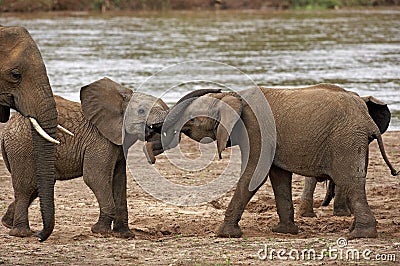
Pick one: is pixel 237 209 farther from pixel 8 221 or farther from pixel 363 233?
pixel 8 221

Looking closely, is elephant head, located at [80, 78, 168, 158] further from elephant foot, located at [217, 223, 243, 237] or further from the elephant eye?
the elephant eye

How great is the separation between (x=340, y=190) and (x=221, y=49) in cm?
1988

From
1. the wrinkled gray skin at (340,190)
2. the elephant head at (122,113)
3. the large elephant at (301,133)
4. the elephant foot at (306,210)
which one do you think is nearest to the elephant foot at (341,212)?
the wrinkled gray skin at (340,190)

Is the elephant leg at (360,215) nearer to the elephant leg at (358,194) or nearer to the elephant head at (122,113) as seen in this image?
the elephant leg at (358,194)

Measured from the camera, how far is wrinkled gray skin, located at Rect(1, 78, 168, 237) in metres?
8.70

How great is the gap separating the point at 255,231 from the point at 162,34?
85.6ft

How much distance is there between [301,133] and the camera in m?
8.79

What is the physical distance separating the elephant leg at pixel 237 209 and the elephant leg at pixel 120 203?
2.80ft

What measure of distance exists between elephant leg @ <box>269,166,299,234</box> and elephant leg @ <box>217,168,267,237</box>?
1.17ft

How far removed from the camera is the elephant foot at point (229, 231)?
8859mm

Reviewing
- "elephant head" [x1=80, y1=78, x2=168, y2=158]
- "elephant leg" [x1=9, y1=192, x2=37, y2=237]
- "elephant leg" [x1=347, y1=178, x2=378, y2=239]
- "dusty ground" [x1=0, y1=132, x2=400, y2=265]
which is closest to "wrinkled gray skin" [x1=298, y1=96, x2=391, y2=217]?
"dusty ground" [x1=0, y1=132, x2=400, y2=265]

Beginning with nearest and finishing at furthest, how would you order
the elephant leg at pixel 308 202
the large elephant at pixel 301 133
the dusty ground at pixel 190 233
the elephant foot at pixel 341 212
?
the dusty ground at pixel 190 233
the large elephant at pixel 301 133
the elephant foot at pixel 341 212
the elephant leg at pixel 308 202

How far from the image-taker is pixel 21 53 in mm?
7191

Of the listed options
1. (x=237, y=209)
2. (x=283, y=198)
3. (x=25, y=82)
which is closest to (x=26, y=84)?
(x=25, y=82)
